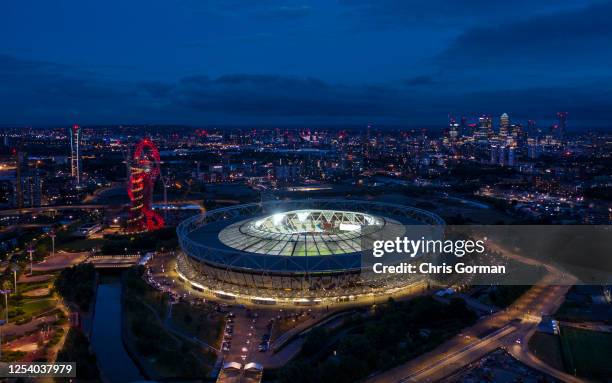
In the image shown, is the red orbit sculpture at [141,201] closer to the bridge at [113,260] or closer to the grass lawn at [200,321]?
the bridge at [113,260]

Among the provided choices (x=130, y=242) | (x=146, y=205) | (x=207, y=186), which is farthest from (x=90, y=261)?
(x=207, y=186)

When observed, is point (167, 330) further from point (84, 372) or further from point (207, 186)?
point (207, 186)

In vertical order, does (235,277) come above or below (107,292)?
above

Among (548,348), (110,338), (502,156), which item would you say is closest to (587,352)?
(548,348)

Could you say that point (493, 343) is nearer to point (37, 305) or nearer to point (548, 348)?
point (548, 348)

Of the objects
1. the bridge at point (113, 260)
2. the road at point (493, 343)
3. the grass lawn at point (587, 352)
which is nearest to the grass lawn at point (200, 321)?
the road at point (493, 343)

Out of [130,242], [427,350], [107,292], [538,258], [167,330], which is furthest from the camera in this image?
[130,242]

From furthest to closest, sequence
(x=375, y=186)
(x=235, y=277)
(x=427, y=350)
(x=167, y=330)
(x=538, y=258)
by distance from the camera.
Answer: (x=375, y=186) → (x=538, y=258) → (x=235, y=277) → (x=167, y=330) → (x=427, y=350)
